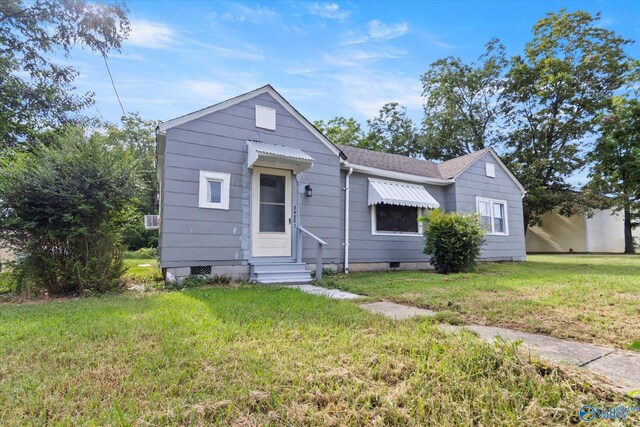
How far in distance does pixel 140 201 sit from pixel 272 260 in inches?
123

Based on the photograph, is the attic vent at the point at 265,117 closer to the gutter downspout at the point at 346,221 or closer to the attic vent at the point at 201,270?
the gutter downspout at the point at 346,221

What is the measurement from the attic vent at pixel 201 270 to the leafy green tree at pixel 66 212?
144 cm

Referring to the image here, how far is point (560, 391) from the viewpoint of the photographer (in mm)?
1885

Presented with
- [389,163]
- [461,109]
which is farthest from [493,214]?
[461,109]

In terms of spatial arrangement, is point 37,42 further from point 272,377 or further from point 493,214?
point 493,214

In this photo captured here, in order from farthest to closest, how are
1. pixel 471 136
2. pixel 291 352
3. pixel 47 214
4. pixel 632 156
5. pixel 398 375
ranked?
pixel 471 136
pixel 632 156
pixel 47 214
pixel 291 352
pixel 398 375

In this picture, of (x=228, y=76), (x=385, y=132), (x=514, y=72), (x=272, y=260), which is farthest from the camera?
(x=385, y=132)

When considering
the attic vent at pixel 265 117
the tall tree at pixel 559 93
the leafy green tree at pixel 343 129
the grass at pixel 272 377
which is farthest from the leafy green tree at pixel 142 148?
the tall tree at pixel 559 93

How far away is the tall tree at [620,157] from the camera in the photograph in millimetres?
13727

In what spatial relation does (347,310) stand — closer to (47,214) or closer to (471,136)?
(47,214)

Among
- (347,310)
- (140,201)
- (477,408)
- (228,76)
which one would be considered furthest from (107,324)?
(228,76)

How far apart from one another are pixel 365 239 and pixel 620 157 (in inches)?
583

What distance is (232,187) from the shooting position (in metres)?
7.21

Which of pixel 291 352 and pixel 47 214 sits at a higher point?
pixel 47 214
